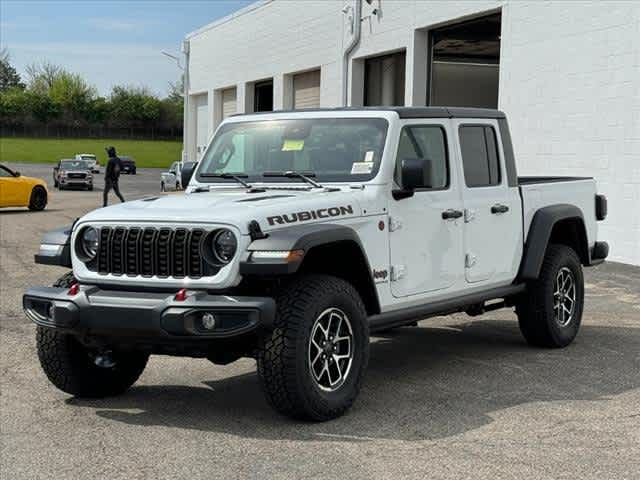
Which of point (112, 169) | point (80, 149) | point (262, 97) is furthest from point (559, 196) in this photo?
point (80, 149)

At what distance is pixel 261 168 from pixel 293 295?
1.63 m

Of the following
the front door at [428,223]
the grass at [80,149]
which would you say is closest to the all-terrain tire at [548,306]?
the front door at [428,223]

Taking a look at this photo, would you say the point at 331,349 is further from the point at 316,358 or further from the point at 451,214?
the point at 451,214

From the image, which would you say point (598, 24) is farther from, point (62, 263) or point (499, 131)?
point (62, 263)

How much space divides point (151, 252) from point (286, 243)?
864mm

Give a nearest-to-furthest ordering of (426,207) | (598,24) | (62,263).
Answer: (62,263) < (426,207) < (598,24)

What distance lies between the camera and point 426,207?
Answer: 24.0 feet

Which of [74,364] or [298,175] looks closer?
[74,364]

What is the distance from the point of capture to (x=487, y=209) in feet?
26.1

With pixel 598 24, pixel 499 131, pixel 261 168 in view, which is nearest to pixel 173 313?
pixel 261 168

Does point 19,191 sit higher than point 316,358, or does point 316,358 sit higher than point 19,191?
point 316,358

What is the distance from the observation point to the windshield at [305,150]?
712 cm

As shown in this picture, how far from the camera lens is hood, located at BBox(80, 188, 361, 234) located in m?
6.05

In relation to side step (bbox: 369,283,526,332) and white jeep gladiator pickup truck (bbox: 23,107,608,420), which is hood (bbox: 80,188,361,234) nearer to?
white jeep gladiator pickup truck (bbox: 23,107,608,420)
